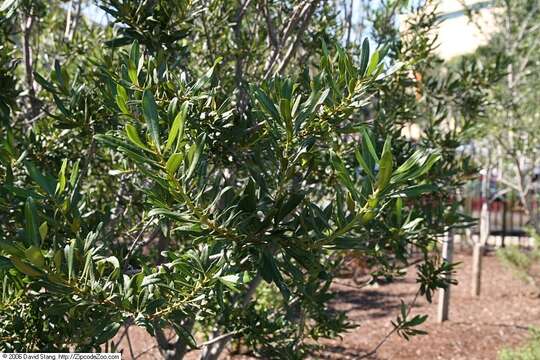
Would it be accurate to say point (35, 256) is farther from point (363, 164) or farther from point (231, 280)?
point (363, 164)

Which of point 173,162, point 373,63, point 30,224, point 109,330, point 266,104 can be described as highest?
point 373,63

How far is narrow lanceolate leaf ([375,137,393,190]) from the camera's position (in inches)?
46.6

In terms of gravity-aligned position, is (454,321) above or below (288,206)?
below

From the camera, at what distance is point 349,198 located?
1376 mm

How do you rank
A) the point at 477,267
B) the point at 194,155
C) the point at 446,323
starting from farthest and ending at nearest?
the point at 477,267
the point at 446,323
the point at 194,155

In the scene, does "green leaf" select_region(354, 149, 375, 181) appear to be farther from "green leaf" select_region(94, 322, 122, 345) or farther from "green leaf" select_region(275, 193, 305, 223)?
"green leaf" select_region(94, 322, 122, 345)

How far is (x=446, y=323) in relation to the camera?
7328 mm

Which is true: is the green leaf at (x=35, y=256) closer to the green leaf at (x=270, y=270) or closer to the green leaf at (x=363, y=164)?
the green leaf at (x=270, y=270)

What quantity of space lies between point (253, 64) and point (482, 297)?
6.82m

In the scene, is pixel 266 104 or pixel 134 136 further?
pixel 266 104

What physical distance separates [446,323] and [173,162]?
6.76 meters

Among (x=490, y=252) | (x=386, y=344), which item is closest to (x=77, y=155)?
(x=386, y=344)

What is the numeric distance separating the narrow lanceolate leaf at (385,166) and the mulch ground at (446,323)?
3809mm

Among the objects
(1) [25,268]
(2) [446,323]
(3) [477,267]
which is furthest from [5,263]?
(3) [477,267]
